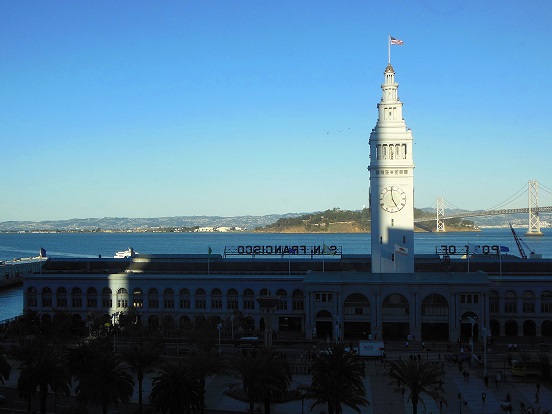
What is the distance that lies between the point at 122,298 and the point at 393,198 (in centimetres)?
3220

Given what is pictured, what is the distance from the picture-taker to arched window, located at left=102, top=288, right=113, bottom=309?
87125 millimetres

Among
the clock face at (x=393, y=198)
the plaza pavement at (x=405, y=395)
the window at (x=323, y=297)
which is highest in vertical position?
the clock face at (x=393, y=198)

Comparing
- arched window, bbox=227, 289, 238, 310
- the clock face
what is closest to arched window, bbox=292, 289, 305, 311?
arched window, bbox=227, 289, 238, 310

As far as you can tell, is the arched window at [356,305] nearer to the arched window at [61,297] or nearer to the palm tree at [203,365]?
the palm tree at [203,365]

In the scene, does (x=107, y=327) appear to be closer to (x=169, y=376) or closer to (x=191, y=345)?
(x=191, y=345)

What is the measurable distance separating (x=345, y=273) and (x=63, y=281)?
107ft

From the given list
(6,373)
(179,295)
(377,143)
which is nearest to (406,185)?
(377,143)

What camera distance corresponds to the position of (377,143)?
81.5 m

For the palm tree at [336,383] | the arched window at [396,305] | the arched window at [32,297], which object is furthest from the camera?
the arched window at [32,297]

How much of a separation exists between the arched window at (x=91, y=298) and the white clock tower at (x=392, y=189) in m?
31.9

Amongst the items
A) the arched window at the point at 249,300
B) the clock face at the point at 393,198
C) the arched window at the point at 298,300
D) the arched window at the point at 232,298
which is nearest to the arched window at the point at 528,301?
the clock face at the point at 393,198

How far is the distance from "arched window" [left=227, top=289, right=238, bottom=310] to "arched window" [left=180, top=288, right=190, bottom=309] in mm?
4641

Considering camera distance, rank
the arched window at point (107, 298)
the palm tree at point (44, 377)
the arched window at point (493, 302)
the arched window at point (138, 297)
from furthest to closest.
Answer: the arched window at point (107, 298), the arched window at point (138, 297), the arched window at point (493, 302), the palm tree at point (44, 377)

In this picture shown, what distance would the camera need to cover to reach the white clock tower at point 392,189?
266ft
